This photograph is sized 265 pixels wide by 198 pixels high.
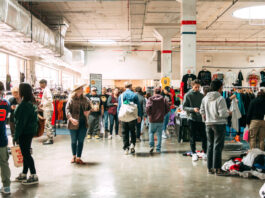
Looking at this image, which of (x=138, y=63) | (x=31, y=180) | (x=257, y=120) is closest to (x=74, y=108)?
(x=31, y=180)

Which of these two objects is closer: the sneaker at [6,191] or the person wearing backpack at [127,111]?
the sneaker at [6,191]

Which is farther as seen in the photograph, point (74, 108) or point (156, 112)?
point (156, 112)

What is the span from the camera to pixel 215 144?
4266 mm

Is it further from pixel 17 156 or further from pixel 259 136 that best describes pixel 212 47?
pixel 17 156

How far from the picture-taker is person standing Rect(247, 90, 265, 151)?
5.05 meters

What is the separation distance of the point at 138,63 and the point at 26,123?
16.0m

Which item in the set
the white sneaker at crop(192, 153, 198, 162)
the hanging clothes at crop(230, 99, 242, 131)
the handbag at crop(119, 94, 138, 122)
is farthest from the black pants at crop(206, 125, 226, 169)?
the hanging clothes at crop(230, 99, 242, 131)

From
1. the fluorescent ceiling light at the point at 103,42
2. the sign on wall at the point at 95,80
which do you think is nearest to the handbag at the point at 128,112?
the sign on wall at the point at 95,80

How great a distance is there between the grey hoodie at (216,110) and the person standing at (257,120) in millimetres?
1189

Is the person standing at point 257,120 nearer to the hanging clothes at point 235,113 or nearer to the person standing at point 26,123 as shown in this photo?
the hanging clothes at point 235,113

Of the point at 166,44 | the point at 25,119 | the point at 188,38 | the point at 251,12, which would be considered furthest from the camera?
the point at 166,44

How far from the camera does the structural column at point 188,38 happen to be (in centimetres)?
797

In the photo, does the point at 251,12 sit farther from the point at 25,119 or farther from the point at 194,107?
the point at 25,119

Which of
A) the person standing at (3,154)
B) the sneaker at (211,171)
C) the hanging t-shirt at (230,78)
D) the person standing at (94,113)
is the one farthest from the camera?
the hanging t-shirt at (230,78)
